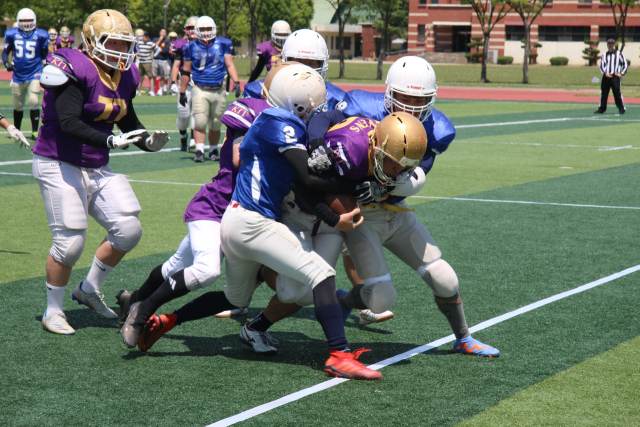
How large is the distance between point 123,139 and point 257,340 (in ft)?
4.55

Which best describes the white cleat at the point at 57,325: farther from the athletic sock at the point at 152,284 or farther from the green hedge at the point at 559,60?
the green hedge at the point at 559,60

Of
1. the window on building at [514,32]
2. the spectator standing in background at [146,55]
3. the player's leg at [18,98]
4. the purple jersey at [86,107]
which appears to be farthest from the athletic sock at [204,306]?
the window on building at [514,32]

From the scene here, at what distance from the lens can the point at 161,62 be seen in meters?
28.1

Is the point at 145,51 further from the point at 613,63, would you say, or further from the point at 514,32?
the point at 514,32

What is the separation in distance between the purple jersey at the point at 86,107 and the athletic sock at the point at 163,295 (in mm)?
994

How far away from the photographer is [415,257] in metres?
4.33

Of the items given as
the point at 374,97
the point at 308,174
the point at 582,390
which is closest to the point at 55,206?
the point at 308,174

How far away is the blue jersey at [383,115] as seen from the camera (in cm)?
448

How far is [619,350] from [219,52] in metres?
9.35

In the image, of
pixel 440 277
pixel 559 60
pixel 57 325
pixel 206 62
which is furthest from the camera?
pixel 559 60

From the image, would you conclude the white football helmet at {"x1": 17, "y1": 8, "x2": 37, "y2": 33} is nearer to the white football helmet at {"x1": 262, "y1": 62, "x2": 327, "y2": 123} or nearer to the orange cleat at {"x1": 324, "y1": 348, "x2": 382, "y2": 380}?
the white football helmet at {"x1": 262, "y1": 62, "x2": 327, "y2": 123}

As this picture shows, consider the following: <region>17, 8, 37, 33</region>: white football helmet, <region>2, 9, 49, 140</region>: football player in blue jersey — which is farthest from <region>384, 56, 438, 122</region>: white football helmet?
<region>17, 8, 37, 33</region>: white football helmet

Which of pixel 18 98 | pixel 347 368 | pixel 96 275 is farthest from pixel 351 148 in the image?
pixel 18 98

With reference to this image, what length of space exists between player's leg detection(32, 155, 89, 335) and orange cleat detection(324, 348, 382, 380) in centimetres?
172
